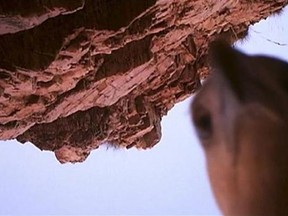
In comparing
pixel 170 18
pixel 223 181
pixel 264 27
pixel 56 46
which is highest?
pixel 264 27

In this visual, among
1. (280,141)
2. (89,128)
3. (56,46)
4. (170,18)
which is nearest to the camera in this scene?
(280,141)

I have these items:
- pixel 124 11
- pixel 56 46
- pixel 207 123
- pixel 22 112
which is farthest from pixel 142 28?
pixel 207 123

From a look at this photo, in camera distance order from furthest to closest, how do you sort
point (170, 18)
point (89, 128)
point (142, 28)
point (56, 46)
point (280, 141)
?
point (89, 128), point (170, 18), point (142, 28), point (56, 46), point (280, 141)

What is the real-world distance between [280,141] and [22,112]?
5.32 feet

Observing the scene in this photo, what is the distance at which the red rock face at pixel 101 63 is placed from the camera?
5.11 feet

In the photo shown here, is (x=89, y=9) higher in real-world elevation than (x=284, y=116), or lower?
higher

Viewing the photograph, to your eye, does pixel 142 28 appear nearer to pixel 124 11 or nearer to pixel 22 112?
pixel 124 11

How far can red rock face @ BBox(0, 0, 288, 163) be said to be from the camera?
1.56 meters

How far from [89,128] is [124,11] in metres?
0.84

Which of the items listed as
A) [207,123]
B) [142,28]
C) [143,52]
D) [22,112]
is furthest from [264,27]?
[207,123]

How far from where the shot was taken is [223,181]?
36 cm

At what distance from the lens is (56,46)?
1562mm

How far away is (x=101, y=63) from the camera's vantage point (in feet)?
6.13

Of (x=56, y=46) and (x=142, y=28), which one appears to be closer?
(x=56, y=46)
